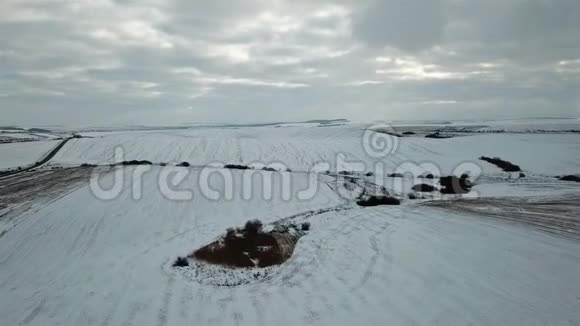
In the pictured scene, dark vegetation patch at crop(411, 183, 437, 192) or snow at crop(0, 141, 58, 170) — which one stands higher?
snow at crop(0, 141, 58, 170)

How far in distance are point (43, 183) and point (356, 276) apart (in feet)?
73.7

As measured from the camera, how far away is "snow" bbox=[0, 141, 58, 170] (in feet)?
115

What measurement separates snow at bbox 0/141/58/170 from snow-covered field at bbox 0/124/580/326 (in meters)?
18.0

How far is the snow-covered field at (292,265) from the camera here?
328 inches

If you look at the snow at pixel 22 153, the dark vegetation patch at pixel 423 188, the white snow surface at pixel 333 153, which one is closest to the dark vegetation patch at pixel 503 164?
the white snow surface at pixel 333 153

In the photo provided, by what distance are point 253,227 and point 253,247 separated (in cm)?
196

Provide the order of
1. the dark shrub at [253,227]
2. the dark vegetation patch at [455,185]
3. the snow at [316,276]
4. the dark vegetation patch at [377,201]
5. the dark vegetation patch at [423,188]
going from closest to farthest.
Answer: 1. the snow at [316,276]
2. the dark shrub at [253,227]
3. the dark vegetation patch at [377,201]
4. the dark vegetation patch at [455,185]
5. the dark vegetation patch at [423,188]

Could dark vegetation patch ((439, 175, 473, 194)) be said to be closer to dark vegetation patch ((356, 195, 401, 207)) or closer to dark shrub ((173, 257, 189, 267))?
dark vegetation patch ((356, 195, 401, 207))

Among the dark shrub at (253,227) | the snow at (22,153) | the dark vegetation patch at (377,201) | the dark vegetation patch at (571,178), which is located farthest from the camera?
the snow at (22,153)

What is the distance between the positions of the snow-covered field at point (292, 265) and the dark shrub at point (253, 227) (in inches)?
39.8

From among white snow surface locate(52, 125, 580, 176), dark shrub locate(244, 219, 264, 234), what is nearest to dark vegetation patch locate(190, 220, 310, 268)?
dark shrub locate(244, 219, 264, 234)

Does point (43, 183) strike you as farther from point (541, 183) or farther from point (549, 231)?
point (541, 183)

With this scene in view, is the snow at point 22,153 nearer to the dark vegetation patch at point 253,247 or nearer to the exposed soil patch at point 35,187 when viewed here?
the exposed soil patch at point 35,187

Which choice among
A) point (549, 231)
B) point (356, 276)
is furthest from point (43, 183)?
point (549, 231)
